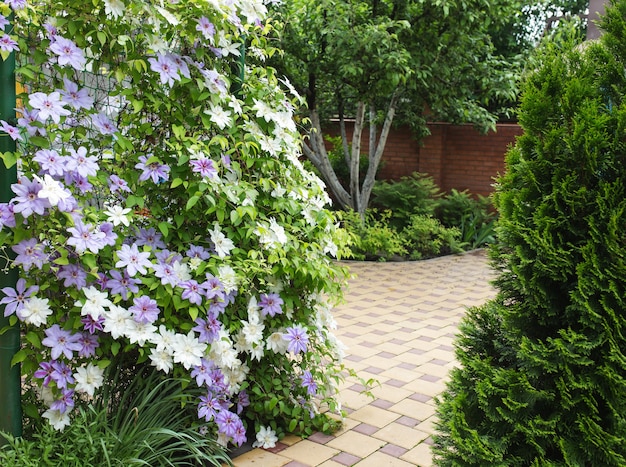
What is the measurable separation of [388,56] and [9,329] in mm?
5833

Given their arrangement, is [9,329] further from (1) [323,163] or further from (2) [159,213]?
(1) [323,163]

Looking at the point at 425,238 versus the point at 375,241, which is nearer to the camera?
the point at 375,241

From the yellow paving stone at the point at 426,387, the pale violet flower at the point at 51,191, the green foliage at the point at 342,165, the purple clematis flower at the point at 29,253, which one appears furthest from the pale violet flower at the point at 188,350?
the green foliage at the point at 342,165

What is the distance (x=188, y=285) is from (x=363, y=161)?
9.03m

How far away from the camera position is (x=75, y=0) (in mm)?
2545

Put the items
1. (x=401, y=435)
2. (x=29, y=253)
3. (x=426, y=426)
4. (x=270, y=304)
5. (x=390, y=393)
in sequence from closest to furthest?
(x=29, y=253)
(x=270, y=304)
(x=401, y=435)
(x=426, y=426)
(x=390, y=393)

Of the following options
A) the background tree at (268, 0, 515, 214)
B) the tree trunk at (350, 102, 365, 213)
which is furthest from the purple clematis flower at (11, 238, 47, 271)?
the tree trunk at (350, 102, 365, 213)

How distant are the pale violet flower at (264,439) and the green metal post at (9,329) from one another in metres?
1.06

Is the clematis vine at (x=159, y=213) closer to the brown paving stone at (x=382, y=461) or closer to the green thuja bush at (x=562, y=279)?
the brown paving stone at (x=382, y=461)

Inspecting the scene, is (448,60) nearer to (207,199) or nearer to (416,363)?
(416,363)

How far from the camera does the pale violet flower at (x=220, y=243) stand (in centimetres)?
283

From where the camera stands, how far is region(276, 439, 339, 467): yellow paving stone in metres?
3.09

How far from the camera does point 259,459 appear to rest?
3.08 metres

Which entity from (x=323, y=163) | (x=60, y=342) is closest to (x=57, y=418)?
(x=60, y=342)
